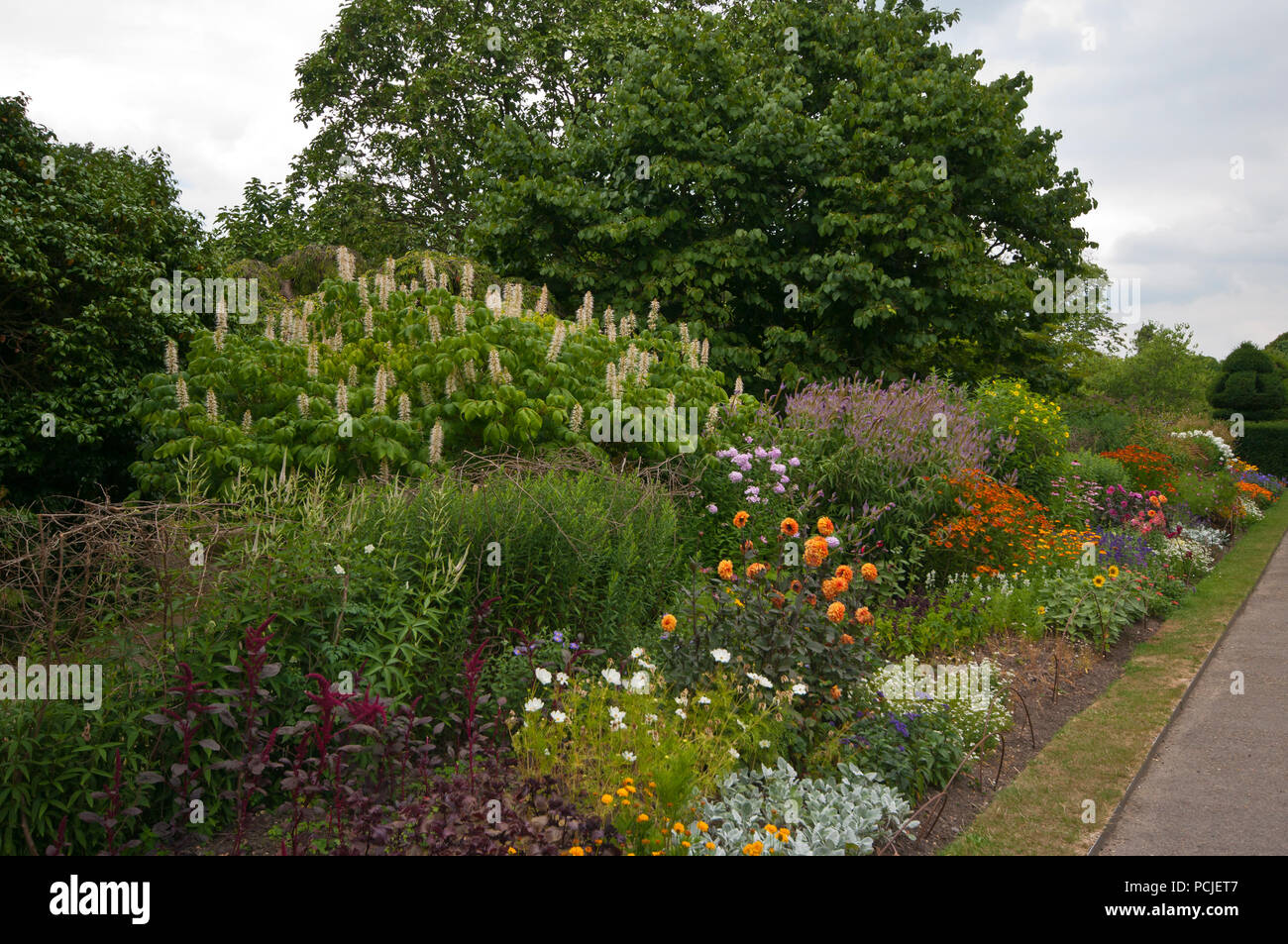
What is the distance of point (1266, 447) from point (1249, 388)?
2.43m

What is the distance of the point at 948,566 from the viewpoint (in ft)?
26.3

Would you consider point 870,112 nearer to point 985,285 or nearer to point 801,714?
point 985,285

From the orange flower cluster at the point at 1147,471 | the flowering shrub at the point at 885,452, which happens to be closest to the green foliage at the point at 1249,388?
the orange flower cluster at the point at 1147,471

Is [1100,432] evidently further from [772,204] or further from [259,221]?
[259,221]

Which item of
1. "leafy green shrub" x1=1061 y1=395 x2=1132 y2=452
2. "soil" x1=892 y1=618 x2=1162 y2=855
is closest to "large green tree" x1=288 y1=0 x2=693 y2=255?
"leafy green shrub" x1=1061 y1=395 x2=1132 y2=452

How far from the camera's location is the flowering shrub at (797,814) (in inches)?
140

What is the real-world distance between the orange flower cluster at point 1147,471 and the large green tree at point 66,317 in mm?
13781

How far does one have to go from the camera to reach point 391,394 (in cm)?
719

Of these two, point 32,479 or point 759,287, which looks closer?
point 32,479

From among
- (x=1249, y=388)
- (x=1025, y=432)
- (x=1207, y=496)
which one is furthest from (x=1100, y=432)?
(x=1249, y=388)

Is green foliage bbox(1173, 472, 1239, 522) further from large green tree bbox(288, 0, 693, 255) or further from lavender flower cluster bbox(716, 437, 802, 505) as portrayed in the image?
large green tree bbox(288, 0, 693, 255)

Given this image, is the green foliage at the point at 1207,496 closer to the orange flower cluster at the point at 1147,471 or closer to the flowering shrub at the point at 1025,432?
the orange flower cluster at the point at 1147,471

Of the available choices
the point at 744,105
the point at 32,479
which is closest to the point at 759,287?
the point at 744,105
